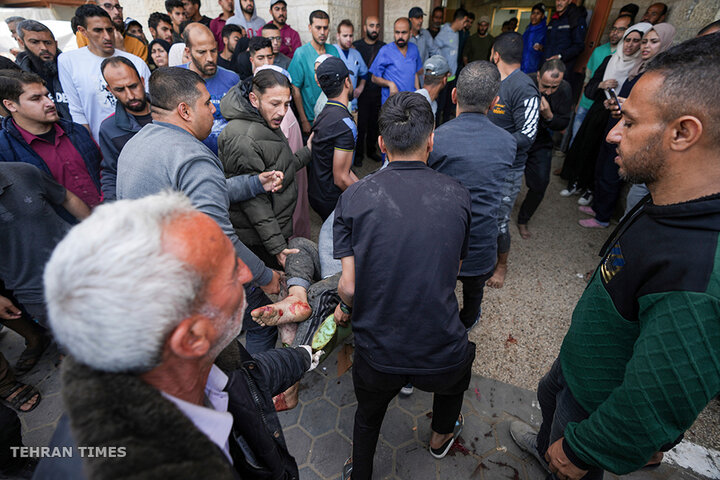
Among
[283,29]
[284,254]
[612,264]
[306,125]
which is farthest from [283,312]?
[283,29]

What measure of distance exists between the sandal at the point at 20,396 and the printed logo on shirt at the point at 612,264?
13.4 feet

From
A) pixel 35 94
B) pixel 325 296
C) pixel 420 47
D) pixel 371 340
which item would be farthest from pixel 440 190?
pixel 420 47

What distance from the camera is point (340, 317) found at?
2100mm

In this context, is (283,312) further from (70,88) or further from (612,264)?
(70,88)

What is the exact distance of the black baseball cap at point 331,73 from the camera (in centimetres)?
287

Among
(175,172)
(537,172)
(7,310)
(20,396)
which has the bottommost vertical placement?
(20,396)

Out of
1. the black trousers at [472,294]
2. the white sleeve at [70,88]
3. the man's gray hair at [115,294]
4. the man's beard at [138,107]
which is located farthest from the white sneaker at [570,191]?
the white sleeve at [70,88]

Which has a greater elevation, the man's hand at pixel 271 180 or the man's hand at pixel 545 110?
the man's hand at pixel 545 110

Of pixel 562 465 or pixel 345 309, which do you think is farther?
pixel 345 309

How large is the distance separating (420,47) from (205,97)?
558 centimetres

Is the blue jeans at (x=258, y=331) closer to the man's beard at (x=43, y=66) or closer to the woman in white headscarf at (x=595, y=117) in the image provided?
the man's beard at (x=43, y=66)

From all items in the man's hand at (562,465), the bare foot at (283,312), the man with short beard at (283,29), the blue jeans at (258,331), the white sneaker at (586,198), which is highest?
Answer: the man with short beard at (283,29)

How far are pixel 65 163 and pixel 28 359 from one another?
5.96ft

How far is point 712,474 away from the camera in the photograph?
216cm
